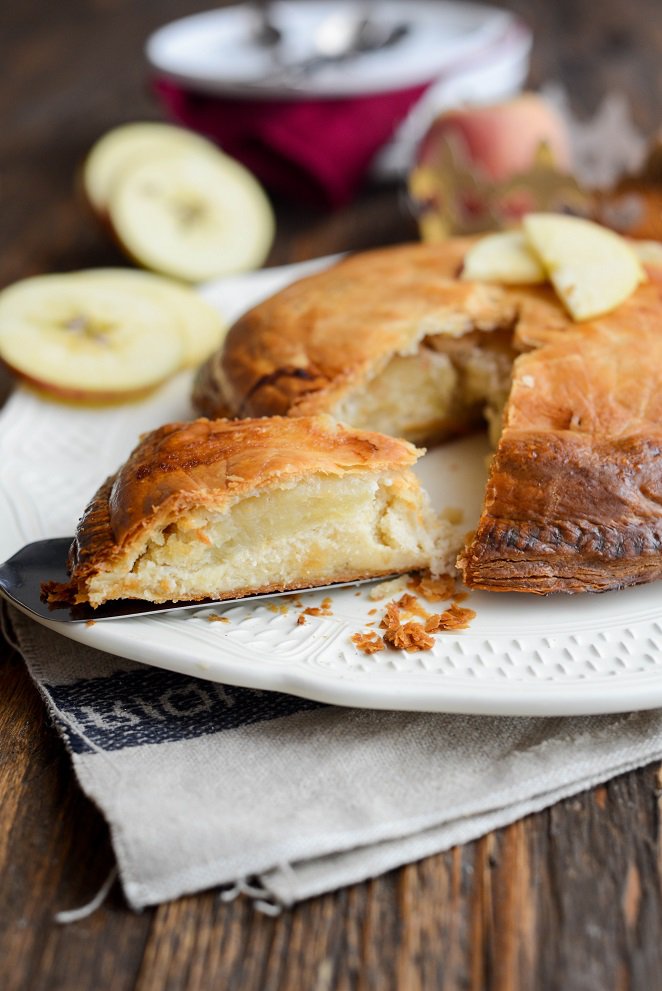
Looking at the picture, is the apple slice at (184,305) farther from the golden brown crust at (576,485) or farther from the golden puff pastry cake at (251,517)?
the golden brown crust at (576,485)

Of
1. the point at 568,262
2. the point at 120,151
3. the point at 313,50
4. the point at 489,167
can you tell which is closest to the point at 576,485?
the point at 568,262

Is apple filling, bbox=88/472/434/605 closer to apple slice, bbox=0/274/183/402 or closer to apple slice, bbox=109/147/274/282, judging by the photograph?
apple slice, bbox=0/274/183/402

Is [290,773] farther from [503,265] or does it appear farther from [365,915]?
[503,265]

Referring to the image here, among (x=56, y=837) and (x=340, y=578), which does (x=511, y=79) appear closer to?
(x=340, y=578)

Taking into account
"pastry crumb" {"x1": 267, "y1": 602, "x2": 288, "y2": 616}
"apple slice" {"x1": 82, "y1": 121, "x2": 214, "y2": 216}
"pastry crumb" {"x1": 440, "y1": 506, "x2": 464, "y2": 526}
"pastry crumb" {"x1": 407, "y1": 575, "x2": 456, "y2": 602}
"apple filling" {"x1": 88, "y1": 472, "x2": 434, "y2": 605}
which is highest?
"apple slice" {"x1": 82, "y1": 121, "x2": 214, "y2": 216}

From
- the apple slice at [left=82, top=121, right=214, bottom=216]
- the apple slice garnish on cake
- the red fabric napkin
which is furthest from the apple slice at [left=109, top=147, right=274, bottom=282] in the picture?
the apple slice garnish on cake

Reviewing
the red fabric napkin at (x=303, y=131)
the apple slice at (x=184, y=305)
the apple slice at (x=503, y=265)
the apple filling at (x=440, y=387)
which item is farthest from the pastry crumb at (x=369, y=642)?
the red fabric napkin at (x=303, y=131)
